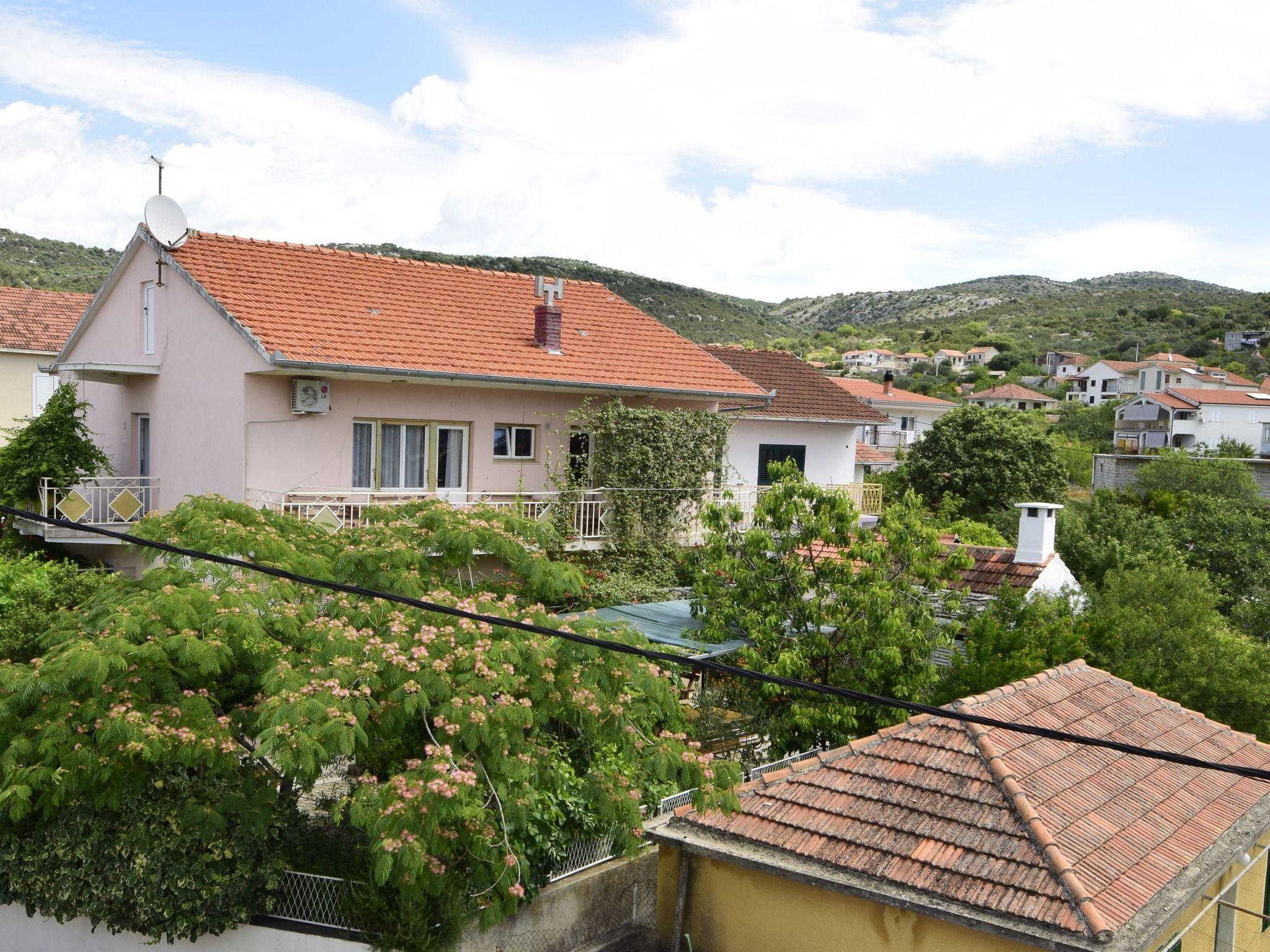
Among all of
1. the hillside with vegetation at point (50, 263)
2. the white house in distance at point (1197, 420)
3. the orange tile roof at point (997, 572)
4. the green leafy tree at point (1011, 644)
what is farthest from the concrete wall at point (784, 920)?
the white house in distance at point (1197, 420)

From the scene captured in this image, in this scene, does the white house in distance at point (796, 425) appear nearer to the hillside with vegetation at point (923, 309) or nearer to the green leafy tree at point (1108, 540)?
the green leafy tree at point (1108, 540)

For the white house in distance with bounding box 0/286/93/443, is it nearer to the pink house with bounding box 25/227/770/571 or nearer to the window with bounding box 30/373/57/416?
the window with bounding box 30/373/57/416

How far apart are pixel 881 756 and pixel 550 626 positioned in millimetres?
3396

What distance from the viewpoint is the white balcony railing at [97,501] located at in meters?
16.9

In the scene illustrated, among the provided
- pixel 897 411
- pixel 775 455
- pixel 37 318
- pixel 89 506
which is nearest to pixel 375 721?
pixel 89 506

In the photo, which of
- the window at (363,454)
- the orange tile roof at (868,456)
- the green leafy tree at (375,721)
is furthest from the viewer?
the orange tile roof at (868,456)

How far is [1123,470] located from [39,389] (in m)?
44.5

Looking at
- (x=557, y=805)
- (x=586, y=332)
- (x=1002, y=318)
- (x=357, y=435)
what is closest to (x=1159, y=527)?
(x=586, y=332)

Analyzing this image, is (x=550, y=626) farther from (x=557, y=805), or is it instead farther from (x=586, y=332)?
(x=586, y=332)

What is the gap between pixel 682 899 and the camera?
31.5ft

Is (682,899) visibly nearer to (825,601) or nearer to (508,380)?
(825,601)

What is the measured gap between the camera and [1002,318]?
13188cm

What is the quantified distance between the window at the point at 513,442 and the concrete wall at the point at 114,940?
11716 millimetres

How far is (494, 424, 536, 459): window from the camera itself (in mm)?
20234
